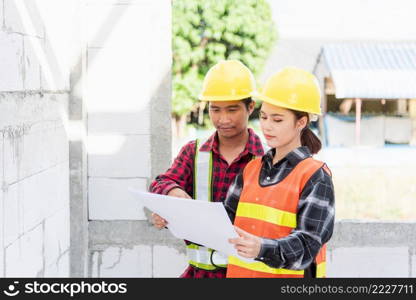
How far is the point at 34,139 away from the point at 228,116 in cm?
93

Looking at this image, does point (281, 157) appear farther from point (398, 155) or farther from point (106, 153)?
point (398, 155)

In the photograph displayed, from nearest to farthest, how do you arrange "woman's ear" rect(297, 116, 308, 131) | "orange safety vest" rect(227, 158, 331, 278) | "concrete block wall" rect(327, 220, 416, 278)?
1. "orange safety vest" rect(227, 158, 331, 278)
2. "woman's ear" rect(297, 116, 308, 131)
3. "concrete block wall" rect(327, 220, 416, 278)

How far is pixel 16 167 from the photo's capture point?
292cm

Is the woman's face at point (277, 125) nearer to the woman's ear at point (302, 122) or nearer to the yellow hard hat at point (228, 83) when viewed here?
the woman's ear at point (302, 122)

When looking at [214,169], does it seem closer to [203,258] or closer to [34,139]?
[203,258]

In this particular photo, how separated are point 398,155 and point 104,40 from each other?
20.9 meters

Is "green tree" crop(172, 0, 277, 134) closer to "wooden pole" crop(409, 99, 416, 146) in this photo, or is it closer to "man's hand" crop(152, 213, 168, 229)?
"wooden pole" crop(409, 99, 416, 146)

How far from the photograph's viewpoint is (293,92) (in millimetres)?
2316

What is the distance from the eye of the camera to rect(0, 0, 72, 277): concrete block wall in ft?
9.26

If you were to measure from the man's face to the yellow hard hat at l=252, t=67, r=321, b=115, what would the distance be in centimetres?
34

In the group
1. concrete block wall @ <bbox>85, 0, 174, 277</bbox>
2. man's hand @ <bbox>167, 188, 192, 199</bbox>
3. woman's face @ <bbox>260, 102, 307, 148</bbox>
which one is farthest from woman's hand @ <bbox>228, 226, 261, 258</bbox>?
concrete block wall @ <bbox>85, 0, 174, 277</bbox>

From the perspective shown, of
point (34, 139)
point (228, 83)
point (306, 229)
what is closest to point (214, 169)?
point (228, 83)

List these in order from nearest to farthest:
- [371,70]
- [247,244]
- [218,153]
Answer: [247,244]
[218,153]
[371,70]

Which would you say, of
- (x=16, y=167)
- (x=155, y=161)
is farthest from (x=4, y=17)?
(x=155, y=161)
